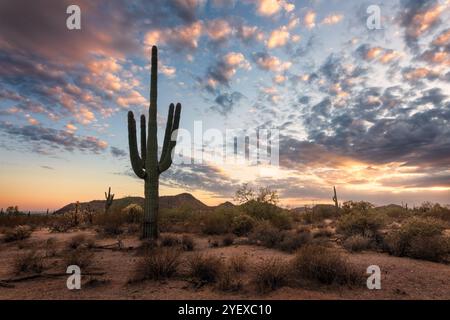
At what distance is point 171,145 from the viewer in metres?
14.3

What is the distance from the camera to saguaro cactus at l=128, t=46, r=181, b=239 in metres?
13.6

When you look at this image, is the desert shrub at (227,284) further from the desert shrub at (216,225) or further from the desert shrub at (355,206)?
the desert shrub at (355,206)

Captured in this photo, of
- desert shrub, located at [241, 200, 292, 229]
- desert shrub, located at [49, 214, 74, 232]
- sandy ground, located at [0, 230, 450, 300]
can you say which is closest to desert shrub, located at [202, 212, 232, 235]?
desert shrub, located at [241, 200, 292, 229]

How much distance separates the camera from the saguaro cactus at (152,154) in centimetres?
1359

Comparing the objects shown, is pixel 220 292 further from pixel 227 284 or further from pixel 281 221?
pixel 281 221

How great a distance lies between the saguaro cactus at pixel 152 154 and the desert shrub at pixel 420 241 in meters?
9.62

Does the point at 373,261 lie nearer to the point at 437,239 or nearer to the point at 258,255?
the point at 437,239

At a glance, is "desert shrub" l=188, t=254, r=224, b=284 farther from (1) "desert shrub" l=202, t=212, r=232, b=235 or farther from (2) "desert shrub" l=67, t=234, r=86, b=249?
(1) "desert shrub" l=202, t=212, r=232, b=235

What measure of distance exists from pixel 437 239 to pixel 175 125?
11473 mm

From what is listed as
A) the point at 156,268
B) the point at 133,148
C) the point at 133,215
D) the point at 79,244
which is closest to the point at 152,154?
the point at 133,148

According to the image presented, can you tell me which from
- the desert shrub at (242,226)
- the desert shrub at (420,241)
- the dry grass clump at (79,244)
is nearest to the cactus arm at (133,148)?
the dry grass clump at (79,244)

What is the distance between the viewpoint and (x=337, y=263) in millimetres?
7031

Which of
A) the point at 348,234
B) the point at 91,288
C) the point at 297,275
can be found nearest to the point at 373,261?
the point at 297,275

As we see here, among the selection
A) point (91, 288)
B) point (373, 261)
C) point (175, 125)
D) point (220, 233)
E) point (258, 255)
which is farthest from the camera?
point (220, 233)
